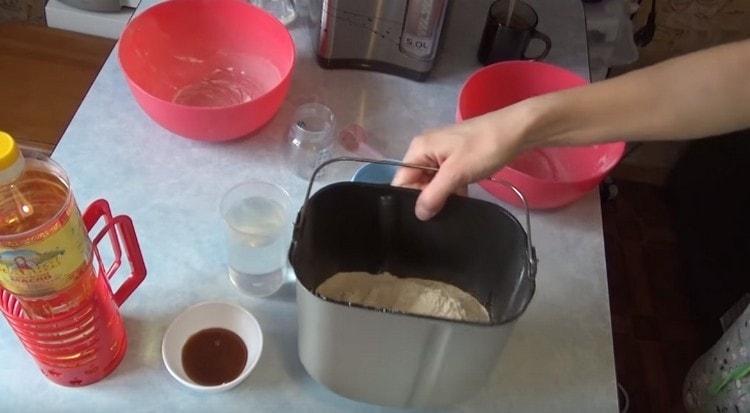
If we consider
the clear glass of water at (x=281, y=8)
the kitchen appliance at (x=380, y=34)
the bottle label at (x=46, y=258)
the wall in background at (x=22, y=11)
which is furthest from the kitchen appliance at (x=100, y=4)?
the bottle label at (x=46, y=258)

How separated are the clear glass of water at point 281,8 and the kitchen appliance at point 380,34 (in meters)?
0.07

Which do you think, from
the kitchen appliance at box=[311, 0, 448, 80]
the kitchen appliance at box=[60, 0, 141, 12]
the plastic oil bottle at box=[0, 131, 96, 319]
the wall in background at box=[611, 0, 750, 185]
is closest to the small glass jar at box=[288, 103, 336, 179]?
the kitchen appliance at box=[311, 0, 448, 80]

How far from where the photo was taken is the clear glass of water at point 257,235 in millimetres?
833

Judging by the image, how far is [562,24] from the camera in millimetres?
1199

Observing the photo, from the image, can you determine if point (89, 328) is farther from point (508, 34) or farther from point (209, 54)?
point (508, 34)

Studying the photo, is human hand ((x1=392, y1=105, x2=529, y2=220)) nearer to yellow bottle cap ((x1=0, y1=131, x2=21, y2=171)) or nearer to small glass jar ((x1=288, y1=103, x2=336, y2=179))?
small glass jar ((x1=288, y1=103, x2=336, y2=179))

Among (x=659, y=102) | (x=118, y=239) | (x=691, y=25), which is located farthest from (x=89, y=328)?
(x=691, y=25)

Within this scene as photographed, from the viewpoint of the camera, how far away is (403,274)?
84 centimetres

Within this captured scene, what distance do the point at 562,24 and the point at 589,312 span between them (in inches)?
20.5

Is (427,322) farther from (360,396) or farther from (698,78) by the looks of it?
(698,78)

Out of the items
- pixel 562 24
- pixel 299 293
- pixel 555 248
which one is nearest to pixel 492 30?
pixel 562 24

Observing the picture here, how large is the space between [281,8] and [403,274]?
1.65 ft

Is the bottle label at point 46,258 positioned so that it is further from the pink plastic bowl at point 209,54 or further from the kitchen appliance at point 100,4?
the kitchen appliance at point 100,4

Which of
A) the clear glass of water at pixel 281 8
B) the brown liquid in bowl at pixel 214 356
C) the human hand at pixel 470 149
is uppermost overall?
the human hand at pixel 470 149
